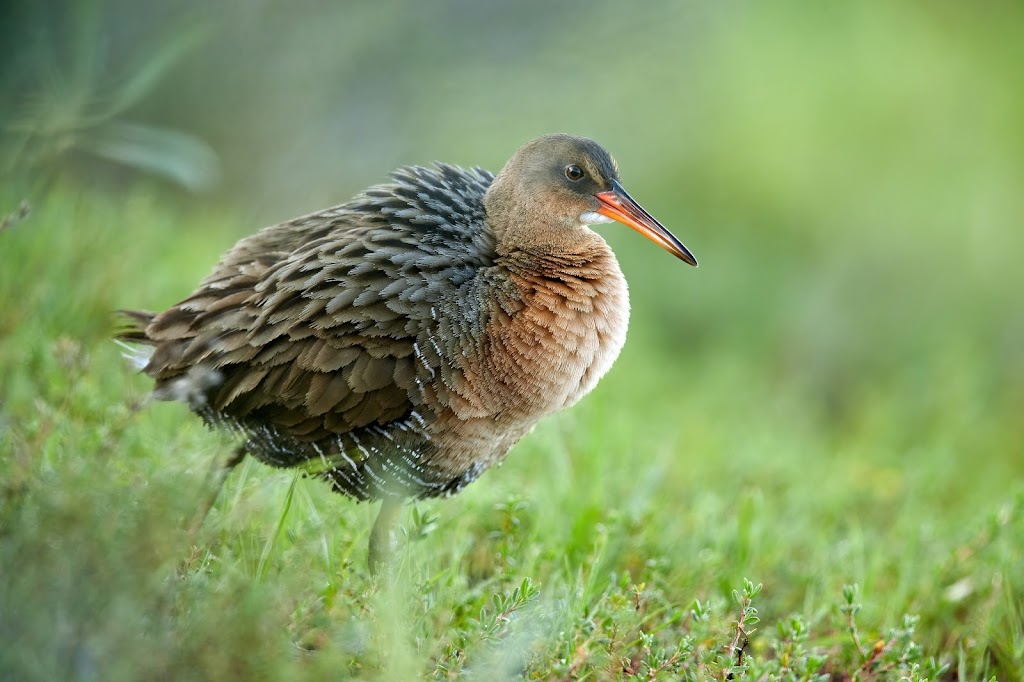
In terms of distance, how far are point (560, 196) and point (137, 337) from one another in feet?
4.95

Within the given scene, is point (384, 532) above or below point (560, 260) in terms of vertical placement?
below

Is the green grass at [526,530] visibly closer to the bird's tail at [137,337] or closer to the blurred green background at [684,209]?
the blurred green background at [684,209]

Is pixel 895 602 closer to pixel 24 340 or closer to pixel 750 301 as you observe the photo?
pixel 24 340

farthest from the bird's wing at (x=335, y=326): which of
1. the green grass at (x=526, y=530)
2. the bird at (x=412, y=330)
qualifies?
the green grass at (x=526, y=530)

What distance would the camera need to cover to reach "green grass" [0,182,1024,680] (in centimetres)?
209

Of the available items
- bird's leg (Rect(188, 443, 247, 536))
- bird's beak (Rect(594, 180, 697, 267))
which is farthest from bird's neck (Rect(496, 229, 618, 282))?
bird's leg (Rect(188, 443, 247, 536))

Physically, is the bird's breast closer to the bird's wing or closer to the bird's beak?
the bird's wing

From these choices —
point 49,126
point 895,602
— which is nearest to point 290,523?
point 49,126

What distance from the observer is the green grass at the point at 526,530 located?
209cm

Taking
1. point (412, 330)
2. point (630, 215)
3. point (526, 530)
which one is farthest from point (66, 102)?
point (526, 530)

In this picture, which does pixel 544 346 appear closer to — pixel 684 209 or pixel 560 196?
pixel 560 196

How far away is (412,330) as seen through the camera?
10.1ft

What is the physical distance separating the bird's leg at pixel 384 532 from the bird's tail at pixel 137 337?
36.8 inches

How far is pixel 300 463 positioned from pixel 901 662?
1.85 m
